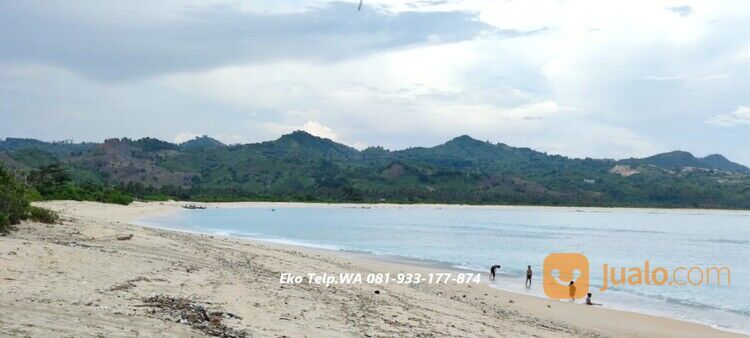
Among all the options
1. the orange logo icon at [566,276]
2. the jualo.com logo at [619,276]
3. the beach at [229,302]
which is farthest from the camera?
the jualo.com logo at [619,276]

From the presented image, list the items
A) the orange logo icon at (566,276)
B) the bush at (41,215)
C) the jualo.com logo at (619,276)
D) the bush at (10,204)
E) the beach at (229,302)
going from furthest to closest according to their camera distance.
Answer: the jualo.com logo at (619,276) → the orange logo icon at (566,276) → the bush at (41,215) → the bush at (10,204) → the beach at (229,302)

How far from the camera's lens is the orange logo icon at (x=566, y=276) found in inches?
949

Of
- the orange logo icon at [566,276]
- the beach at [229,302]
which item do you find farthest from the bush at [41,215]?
the orange logo icon at [566,276]

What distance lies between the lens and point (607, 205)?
16662cm

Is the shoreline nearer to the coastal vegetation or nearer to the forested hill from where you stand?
the forested hill

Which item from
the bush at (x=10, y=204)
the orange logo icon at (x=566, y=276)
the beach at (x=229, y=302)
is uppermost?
the bush at (x=10, y=204)

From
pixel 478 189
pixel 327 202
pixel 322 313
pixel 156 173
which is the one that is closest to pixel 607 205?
pixel 478 189

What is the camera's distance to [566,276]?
102 ft

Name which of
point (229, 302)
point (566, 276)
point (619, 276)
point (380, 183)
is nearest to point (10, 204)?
point (229, 302)

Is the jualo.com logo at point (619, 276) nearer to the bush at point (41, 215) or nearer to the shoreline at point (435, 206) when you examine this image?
the bush at point (41, 215)

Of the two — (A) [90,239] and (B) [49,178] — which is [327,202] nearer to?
(B) [49,178]

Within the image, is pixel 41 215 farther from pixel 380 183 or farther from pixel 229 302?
pixel 380 183

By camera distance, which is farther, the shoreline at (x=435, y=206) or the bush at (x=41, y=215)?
the shoreline at (x=435, y=206)

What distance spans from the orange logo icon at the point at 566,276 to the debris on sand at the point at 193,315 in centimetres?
1565
